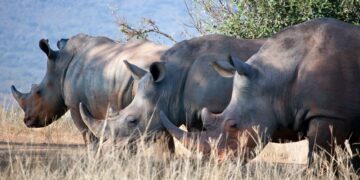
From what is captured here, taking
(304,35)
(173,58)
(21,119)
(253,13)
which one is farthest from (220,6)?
(304,35)

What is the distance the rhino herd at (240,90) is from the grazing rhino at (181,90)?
1 centimetres

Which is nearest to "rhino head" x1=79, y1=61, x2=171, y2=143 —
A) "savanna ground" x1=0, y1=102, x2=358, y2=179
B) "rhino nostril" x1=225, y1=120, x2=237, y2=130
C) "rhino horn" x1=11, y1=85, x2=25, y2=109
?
"savanna ground" x1=0, y1=102, x2=358, y2=179

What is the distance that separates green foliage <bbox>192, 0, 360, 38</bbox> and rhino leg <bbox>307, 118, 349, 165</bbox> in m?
7.63

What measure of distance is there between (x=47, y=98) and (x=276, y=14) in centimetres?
468

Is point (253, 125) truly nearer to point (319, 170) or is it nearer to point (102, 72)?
point (319, 170)

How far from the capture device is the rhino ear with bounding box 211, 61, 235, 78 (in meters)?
11.7

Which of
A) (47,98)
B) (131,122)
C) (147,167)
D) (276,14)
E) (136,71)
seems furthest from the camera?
(276,14)

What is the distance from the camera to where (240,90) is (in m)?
11.3

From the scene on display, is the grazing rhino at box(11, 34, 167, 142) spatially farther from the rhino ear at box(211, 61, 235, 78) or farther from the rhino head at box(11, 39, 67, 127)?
the rhino ear at box(211, 61, 235, 78)

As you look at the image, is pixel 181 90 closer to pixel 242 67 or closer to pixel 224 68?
pixel 224 68

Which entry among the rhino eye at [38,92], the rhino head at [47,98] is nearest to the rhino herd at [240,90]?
the rhino head at [47,98]

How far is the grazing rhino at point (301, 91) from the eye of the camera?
10797mm

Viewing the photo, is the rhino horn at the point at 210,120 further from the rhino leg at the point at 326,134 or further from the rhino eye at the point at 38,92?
the rhino eye at the point at 38,92

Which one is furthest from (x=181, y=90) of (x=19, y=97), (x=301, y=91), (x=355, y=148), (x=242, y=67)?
(x=19, y=97)
